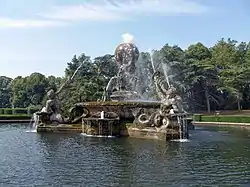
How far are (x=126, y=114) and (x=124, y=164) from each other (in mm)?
13761

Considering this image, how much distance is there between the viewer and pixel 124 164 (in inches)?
611

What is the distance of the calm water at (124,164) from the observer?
41.8 feet

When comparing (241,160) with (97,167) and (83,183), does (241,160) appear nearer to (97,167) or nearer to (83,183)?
(97,167)

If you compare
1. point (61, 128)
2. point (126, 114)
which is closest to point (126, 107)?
point (126, 114)

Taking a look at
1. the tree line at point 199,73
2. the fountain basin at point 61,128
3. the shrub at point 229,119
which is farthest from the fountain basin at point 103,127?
the tree line at point 199,73

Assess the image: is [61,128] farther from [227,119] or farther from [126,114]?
[227,119]

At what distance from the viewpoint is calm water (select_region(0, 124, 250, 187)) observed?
41.8 ft

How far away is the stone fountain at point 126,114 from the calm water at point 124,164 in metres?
3.54

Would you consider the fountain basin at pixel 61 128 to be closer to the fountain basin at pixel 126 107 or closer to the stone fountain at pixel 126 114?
the stone fountain at pixel 126 114

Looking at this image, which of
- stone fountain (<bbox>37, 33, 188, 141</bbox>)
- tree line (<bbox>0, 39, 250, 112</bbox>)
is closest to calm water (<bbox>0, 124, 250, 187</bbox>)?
stone fountain (<bbox>37, 33, 188, 141</bbox>)

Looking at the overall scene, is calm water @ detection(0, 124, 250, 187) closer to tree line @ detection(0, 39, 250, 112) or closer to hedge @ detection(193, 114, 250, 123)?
hedge @ detection(193, 114, 250, 123)

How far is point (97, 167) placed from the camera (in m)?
14.9

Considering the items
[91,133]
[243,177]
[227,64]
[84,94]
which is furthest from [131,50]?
[227,64]

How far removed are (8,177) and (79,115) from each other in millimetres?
19694
